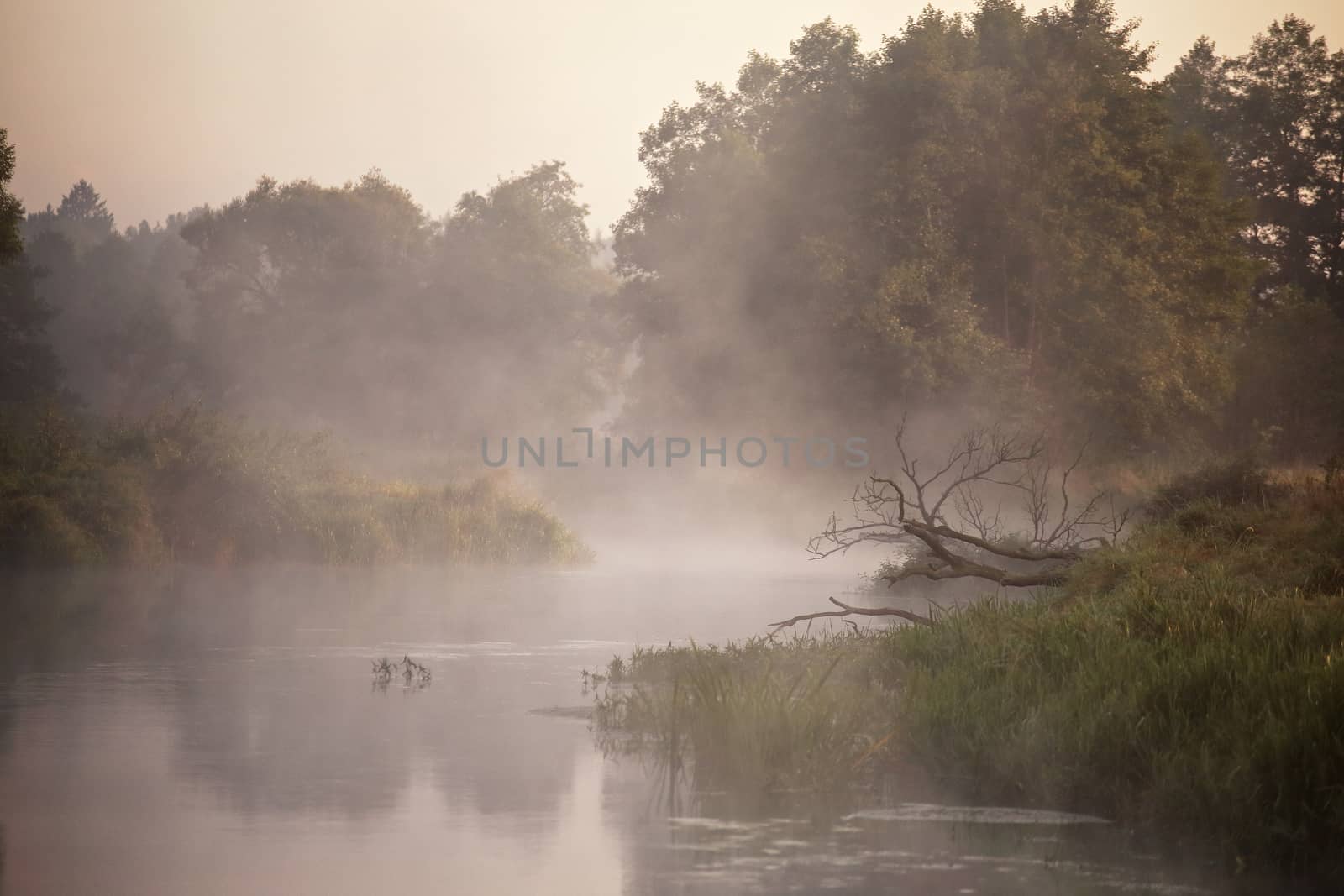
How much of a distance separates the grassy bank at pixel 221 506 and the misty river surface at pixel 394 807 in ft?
44.0

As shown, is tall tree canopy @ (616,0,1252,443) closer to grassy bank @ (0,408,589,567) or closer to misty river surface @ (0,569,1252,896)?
grassy bank @ (0,408,589,567)

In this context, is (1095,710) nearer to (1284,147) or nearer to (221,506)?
(221,506)

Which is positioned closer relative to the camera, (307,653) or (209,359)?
(307,653)

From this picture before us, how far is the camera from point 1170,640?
12.2 meters

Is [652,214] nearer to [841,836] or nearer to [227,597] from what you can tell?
[227,597]

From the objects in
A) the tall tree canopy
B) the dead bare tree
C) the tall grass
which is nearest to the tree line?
the tall tree canopy

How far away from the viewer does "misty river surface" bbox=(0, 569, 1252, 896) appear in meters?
9.11

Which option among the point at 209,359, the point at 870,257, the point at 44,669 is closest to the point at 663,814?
the point at 44,669

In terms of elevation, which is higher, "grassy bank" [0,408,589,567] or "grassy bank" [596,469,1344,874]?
"grassy bank" [0,408,589,567]

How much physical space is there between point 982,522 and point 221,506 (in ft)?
61.5

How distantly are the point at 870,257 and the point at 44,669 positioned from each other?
1235 inches

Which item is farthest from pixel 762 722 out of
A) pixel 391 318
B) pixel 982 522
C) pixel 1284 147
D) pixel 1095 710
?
pixel 391 318

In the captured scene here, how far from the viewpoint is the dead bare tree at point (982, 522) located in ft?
62.4

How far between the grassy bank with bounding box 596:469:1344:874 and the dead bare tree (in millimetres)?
Result: 1516
